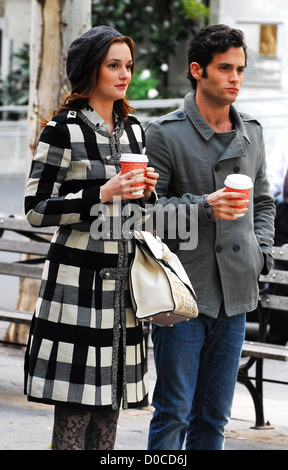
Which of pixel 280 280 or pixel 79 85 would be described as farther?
pixel 280 280

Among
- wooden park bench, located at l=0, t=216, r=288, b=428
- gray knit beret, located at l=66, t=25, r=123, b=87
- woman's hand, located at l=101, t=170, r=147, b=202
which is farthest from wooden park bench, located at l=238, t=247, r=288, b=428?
gray knit beret, located at l=66, t=25, r=123, b=87

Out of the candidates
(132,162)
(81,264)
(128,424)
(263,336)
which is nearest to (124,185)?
(132,162)

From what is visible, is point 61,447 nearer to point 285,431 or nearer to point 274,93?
point 285,431

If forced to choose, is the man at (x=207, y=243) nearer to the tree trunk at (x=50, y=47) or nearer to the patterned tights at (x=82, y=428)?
the patterned tights at (x=82, y=428)

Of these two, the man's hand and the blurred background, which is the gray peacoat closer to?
the man's hand

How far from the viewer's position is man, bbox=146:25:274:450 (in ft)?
11.3

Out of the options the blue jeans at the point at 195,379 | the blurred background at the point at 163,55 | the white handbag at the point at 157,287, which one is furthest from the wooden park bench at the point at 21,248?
the blurred background at the point at 163,55

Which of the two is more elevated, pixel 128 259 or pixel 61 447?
pixel 128 259

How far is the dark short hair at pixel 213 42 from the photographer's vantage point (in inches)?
135

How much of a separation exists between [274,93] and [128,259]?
1415 cm

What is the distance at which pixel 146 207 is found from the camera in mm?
3346

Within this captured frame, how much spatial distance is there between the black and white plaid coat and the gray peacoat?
315 mm
